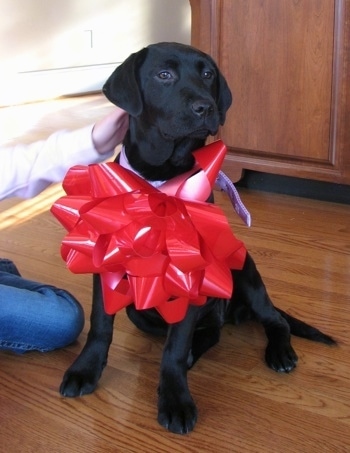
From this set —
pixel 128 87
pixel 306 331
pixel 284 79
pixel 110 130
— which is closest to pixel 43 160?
pixel 110 130

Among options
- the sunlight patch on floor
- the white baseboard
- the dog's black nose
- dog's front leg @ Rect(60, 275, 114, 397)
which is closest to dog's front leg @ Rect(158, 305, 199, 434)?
dog's front leg @ Rect(60, 275, 114, 397)

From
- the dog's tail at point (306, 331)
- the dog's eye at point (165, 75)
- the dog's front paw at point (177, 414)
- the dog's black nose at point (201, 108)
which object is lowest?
the dog's tail at point (306, 331)

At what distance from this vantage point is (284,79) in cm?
242

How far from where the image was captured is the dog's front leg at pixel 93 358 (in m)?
1.33

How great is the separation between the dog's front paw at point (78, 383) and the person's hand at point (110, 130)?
1.47 feet

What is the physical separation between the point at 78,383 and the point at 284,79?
4.78ft

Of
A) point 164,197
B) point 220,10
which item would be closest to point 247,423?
point 164,197

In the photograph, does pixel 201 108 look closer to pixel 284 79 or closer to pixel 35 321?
pixel 35 321

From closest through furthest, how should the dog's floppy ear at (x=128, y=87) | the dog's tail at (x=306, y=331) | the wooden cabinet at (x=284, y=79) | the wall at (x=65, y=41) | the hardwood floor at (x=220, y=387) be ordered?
the hardwood floor at (x=220, y=387), the dog's floppy ear at (x=128, y=87), the dog's tail at (x=306, y=331), the wooden cabinet at (x=284, y=79), the wall at (x=65, y=41)

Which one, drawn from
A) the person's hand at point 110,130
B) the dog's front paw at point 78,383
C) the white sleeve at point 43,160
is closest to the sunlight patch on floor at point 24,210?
the white sleeve at point 43,160

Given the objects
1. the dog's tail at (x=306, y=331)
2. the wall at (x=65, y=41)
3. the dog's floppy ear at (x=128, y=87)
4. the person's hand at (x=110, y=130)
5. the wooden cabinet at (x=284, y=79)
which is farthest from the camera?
the wall at (x=65, y=41)

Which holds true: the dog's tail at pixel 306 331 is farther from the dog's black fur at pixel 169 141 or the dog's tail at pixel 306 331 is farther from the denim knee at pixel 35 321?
the denim knee at pixel 35 321

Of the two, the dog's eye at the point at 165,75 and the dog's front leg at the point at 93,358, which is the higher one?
the dog's eye at the point at 165,75

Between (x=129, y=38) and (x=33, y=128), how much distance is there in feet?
5.86
